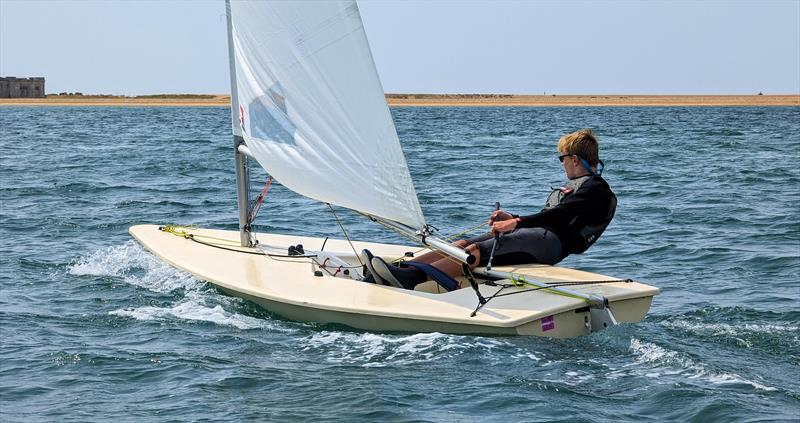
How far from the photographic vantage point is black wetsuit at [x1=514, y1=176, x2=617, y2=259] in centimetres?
743

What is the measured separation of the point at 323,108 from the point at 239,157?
1.62 m

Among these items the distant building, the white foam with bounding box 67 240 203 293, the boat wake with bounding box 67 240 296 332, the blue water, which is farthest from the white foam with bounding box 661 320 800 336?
the distant building

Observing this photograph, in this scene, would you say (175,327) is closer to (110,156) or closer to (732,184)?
(732,184)

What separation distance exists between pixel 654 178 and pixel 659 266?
984cm

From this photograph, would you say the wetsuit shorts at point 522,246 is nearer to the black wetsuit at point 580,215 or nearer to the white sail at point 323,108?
the black wetsuit at point 580,215

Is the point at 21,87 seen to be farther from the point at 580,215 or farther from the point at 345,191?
the point at 580,215

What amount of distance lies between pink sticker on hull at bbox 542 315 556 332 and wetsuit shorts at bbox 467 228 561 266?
35.6 inches

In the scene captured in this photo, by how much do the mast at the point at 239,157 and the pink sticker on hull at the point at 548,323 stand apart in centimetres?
334

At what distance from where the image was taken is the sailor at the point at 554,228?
7.44 meters

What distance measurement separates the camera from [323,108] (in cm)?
780

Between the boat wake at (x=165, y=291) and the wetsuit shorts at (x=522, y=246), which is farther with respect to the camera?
the boat wake at (x=165, y=291)

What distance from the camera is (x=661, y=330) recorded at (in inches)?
293

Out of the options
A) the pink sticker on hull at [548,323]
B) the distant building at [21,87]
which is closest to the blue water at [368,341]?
the pink sticker on hull at [548,323]

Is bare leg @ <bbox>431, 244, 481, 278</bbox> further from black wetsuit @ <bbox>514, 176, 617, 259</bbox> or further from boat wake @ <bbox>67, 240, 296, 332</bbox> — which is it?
boat wake @ <bbox>67, 240, 296, 332</bbox>
